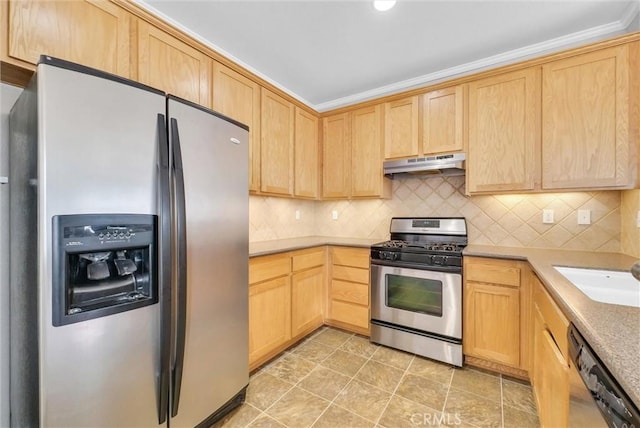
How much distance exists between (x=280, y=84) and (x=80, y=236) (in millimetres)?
2483

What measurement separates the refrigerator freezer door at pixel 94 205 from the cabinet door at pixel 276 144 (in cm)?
125

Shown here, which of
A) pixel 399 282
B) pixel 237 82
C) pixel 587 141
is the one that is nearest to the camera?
pixel 587 141

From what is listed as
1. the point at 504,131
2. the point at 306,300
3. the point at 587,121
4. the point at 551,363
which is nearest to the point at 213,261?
the point at 306,300

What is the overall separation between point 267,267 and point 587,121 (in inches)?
102

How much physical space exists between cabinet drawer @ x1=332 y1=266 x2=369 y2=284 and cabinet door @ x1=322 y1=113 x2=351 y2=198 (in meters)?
0.82

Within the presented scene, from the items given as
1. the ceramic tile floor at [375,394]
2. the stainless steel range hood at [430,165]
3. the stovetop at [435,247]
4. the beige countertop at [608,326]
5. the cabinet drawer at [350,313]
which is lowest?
the ceramic tile floor at [375,394]

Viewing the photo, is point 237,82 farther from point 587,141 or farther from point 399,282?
point 587,141

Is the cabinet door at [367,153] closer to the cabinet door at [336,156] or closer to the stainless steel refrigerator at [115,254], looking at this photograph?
the cabinet door at [336,156]

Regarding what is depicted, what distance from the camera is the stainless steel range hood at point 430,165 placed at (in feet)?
7.84

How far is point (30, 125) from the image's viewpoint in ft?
3.47

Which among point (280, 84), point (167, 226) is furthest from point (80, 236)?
point (280, 84)

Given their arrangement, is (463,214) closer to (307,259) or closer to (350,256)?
(350,256)

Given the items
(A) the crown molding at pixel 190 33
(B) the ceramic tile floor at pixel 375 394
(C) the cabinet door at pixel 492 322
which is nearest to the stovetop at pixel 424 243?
(C) the cabinet door at pixel 492 322

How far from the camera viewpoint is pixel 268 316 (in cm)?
220
